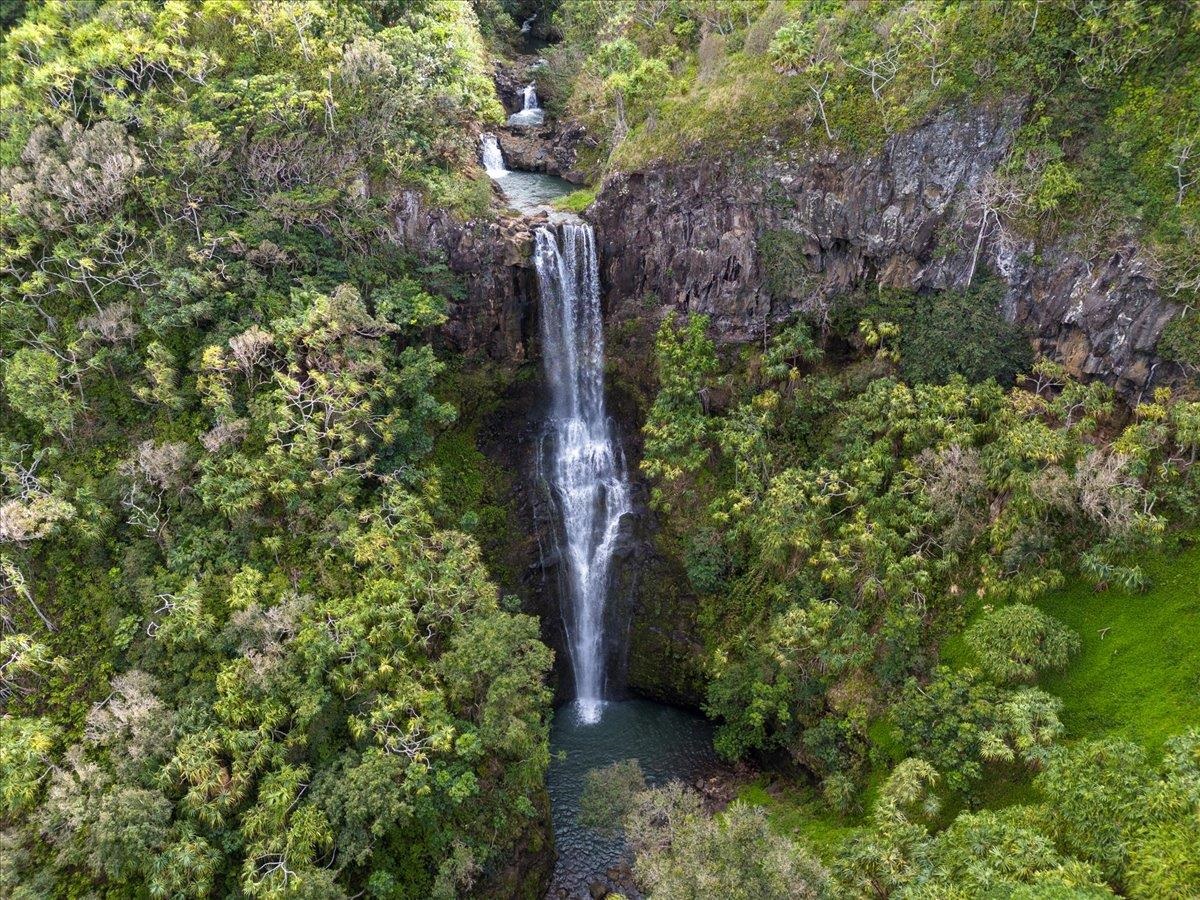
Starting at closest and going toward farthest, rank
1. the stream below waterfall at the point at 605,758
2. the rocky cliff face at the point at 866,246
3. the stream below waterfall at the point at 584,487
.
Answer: the rocky cliff face at the point at 866,246
the stream below waterfall at the point at 605,758
the stream below waterfall at the point at 584,487

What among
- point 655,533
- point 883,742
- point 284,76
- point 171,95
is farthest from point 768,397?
point 171,95

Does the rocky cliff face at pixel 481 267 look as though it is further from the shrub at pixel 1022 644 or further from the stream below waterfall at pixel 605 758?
the shrub at pixel 1022 644

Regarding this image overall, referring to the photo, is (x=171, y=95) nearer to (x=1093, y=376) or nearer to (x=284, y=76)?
(x=284, y=76)

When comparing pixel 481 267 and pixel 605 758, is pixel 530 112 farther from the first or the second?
pixel 605 758

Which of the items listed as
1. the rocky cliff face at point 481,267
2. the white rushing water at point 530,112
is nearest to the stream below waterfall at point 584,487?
the rocky cliff face at point 481,267

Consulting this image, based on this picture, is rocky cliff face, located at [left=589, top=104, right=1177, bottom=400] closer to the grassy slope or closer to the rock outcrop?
the grassy slope

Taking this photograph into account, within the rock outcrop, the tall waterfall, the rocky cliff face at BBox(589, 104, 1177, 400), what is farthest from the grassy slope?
the rock outcrop
